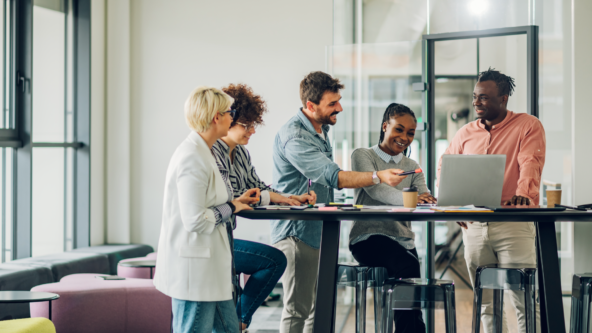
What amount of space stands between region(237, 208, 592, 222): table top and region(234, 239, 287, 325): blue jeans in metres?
0.45

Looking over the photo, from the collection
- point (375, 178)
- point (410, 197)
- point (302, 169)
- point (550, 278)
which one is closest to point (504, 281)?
point (550, 278)

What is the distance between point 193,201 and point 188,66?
130 inches

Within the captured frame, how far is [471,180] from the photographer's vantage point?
242 centimetres

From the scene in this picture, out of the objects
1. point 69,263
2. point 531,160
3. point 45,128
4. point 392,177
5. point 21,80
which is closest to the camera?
point 392,177

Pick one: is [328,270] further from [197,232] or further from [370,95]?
[370,95]

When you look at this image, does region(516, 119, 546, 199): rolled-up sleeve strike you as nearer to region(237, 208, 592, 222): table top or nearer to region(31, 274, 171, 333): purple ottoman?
region(237, 208, 592, 222): table top

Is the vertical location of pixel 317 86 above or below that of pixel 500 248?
above

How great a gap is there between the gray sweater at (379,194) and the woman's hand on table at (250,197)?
570 mm

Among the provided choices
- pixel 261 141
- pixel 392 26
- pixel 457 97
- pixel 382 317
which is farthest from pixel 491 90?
pixel 261 141

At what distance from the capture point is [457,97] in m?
3.73

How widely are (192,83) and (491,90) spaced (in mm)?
2917

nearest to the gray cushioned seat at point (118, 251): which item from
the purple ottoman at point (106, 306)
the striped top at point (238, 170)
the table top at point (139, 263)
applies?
the table top at point (139, 263)

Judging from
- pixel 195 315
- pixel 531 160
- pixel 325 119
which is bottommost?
pixel 195 315

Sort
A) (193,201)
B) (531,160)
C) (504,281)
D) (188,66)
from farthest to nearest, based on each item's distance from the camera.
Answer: (188,66) < (531,160) < (504,281) < (193,201)
